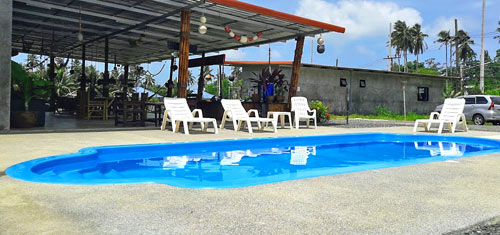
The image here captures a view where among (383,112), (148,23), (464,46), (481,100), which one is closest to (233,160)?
(148,23)

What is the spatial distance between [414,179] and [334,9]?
42.5m

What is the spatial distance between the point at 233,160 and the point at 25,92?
561 cm

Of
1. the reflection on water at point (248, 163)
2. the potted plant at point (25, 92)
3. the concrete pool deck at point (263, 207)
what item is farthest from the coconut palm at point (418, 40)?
the concrete pool deck at point (263, 207)

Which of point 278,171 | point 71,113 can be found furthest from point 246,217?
point 71,113

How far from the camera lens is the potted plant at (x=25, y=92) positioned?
28.1ft

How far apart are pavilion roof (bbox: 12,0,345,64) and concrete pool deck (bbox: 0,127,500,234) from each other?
675 cm

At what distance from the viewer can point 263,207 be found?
106 inches

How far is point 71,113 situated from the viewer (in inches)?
632

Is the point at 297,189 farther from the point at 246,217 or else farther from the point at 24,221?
the point at 24,221

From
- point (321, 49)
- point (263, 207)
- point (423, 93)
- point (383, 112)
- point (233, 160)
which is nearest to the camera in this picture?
point (263, 207)

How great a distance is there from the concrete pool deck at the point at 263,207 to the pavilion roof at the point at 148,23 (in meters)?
6.75

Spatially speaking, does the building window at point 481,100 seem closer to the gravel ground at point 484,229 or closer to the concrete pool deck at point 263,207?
the concrete pool deck at point 263,207

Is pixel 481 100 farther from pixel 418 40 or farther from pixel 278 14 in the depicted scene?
pixel 418 40

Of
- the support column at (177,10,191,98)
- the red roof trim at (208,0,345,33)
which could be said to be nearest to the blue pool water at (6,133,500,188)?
the support column at (177,10,191,98)
